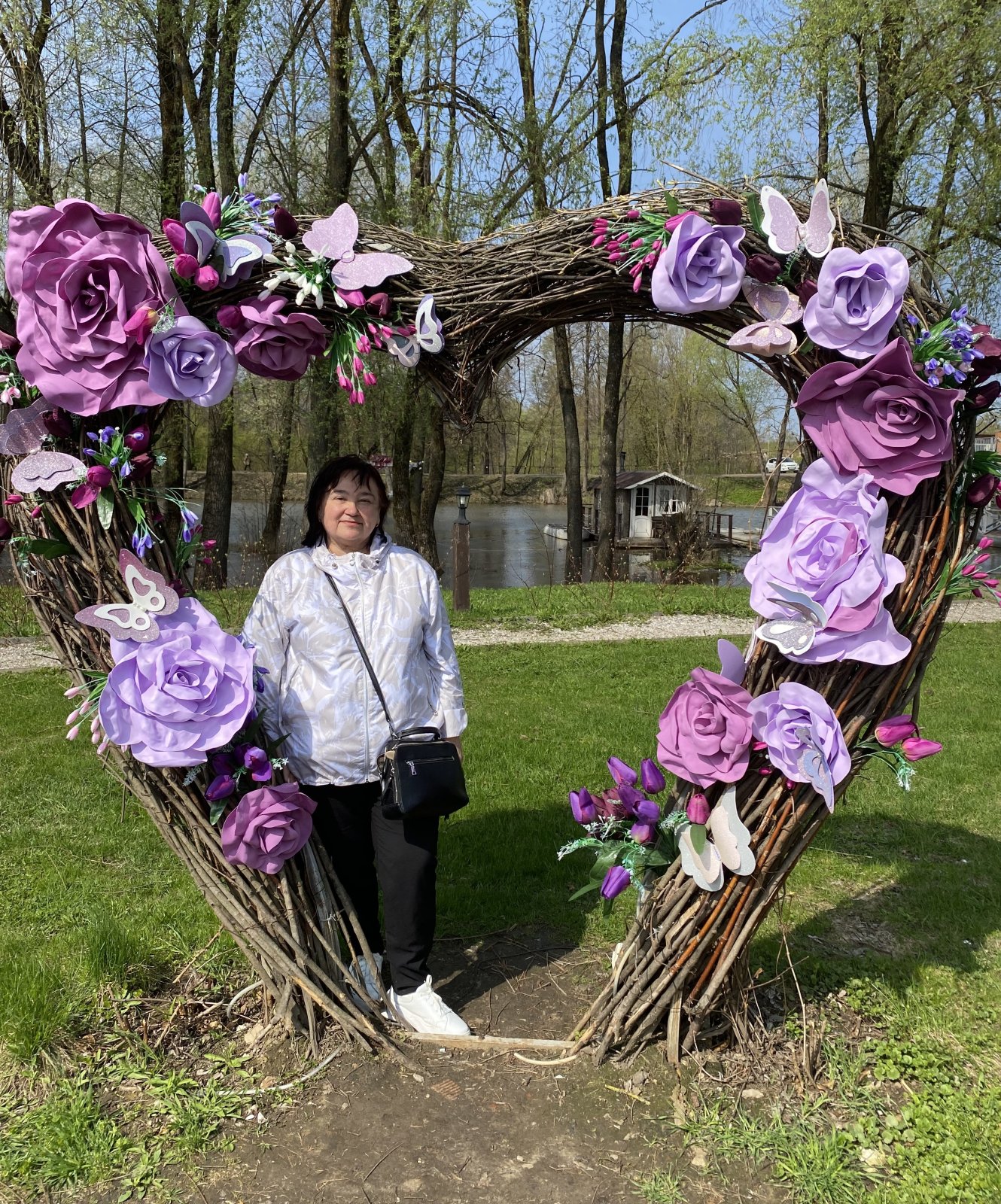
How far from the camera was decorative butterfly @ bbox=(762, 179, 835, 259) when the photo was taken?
2277 millimetres

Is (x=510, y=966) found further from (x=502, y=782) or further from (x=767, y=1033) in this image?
(x=502, y=782)

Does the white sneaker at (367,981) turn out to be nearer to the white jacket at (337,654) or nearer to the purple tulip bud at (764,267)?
the white jacket at (337,654)

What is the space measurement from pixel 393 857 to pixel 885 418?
175 cm

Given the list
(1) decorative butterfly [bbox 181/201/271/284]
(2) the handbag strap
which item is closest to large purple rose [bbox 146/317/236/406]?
(1) decorative butterfly [bbox 181/201/271/284]

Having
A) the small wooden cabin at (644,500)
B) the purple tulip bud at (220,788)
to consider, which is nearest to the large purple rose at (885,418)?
the purple tulip bud at (220,788)

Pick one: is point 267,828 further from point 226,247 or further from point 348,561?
point 226,247

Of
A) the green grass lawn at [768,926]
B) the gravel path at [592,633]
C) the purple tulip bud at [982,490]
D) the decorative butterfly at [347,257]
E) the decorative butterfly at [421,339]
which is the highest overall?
the decorative butterfly at [347,257]

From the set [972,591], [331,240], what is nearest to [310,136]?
[331,240]

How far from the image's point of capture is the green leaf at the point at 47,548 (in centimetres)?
240

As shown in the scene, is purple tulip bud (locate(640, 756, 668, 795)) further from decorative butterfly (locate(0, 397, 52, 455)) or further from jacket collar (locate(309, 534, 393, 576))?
decorative butterfly (locate(0, 397, 52, 455))

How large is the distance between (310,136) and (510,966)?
15006 mm

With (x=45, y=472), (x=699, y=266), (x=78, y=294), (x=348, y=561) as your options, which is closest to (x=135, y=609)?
(x=45, y=472)

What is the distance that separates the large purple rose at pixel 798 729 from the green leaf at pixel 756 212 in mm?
1125

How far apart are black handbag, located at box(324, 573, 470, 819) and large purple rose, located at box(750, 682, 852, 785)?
816mm
